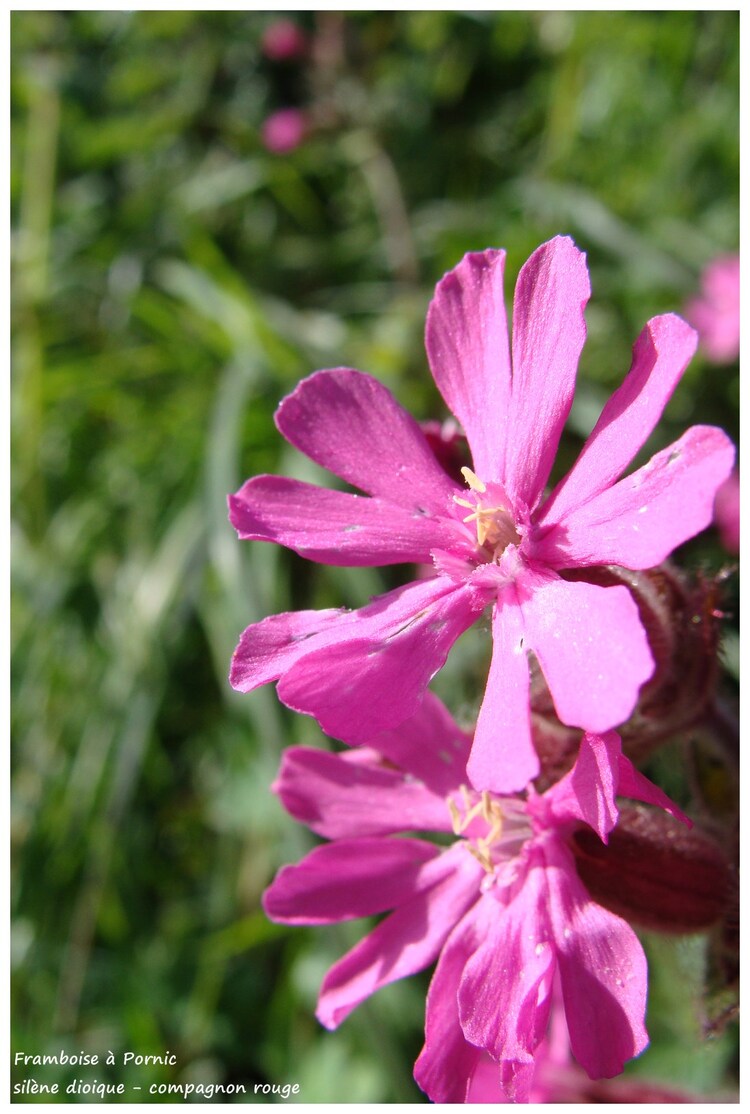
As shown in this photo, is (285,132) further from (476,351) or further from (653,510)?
(653,510)

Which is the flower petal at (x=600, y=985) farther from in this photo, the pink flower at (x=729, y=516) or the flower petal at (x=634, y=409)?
the pink flower at (x=729, y=516)

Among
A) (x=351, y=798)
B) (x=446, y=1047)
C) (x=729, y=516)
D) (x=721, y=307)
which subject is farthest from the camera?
(x=721, y=307)

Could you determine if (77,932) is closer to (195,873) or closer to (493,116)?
(195,873)

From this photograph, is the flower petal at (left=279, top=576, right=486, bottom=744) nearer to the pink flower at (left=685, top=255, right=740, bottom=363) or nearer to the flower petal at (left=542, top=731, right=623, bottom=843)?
the flower petal at (left=542, top=731, right=623, bottom=843)

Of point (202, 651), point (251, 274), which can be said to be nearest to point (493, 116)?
point (251, 274)

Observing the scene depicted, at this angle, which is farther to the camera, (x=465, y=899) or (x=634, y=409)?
(x=465, y=899)

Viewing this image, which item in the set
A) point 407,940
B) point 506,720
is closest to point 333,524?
point 506,720

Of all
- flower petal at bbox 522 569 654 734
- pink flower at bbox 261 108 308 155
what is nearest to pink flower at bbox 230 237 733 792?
flower petal at bbox 522 569 654 734
